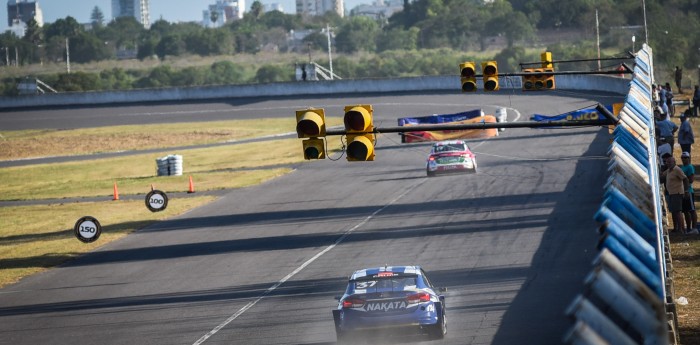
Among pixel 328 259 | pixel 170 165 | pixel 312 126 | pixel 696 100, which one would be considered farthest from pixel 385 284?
pixel 170 165

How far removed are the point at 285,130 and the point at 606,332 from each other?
79841 mm

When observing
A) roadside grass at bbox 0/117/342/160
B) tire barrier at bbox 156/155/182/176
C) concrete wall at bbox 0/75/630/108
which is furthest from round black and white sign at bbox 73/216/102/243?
concrete wall at bbox 0/75/630/108

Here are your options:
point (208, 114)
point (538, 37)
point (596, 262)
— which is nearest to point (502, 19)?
point (538, 37)

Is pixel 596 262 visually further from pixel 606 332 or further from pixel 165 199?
pixel 165 199

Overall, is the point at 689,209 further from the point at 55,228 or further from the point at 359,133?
the point at 55,228

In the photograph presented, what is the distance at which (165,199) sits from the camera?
4503cm

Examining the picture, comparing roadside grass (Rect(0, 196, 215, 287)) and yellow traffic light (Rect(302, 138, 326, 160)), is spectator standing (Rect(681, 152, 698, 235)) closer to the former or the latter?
yellow traffic light (Rect(302, 138, 326, 160))

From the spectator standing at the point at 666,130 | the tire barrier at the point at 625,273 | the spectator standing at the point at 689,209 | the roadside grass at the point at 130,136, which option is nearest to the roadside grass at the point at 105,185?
the roadside grass at the point at 130,136

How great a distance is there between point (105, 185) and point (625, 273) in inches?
2077

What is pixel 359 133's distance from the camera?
1869cm

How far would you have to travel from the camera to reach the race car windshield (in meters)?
19.5

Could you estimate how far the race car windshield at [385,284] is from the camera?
1955 cm

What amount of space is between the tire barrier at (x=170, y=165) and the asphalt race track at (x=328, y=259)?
8.22 metres

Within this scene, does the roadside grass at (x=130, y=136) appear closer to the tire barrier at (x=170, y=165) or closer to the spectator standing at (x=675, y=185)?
the tire barrier at (x=170, y=165)
